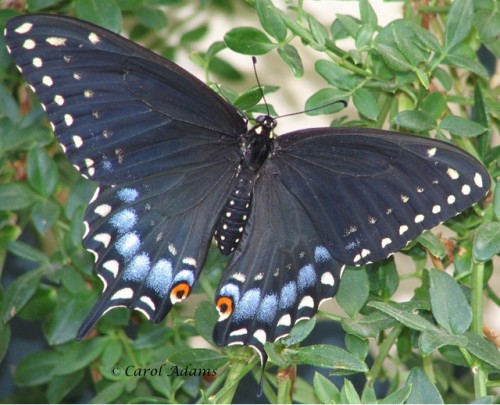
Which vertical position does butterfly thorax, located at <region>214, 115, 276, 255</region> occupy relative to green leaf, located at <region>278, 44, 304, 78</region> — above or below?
below

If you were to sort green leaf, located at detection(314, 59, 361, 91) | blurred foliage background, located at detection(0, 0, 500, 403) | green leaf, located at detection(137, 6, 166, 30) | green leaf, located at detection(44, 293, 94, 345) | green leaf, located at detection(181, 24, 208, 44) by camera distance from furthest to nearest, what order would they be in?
green leaf, located at detection(181, 24, 208, 44)
green leaf, located at detection(137, 6, 166, 30)
green leaf, located at detection(44, 293, 94, 345)
green leaf, located at detection(314, 59, 361, 91)
blurred foliage background, located at detection(0, 0, 500, 403)

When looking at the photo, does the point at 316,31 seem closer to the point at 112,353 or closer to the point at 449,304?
the point at 449,304

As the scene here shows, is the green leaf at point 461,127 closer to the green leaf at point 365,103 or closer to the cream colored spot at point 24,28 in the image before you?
the green leaf at point 365,103

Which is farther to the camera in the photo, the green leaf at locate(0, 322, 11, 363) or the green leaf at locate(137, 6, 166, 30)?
the green leaf at locate(137, 6, 166, 30)

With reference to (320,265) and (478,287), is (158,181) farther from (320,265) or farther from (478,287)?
(478,287)

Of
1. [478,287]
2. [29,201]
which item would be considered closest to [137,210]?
[29,201]

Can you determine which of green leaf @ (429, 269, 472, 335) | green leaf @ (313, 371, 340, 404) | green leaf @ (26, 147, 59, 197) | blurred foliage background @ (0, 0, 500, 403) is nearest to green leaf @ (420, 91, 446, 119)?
blurred foliage background @ (0, 0, 500, 403)

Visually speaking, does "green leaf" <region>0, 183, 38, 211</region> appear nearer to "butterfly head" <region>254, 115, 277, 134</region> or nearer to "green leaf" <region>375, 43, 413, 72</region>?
"butterfly head" <region>254, 115, 277, 134</region>
